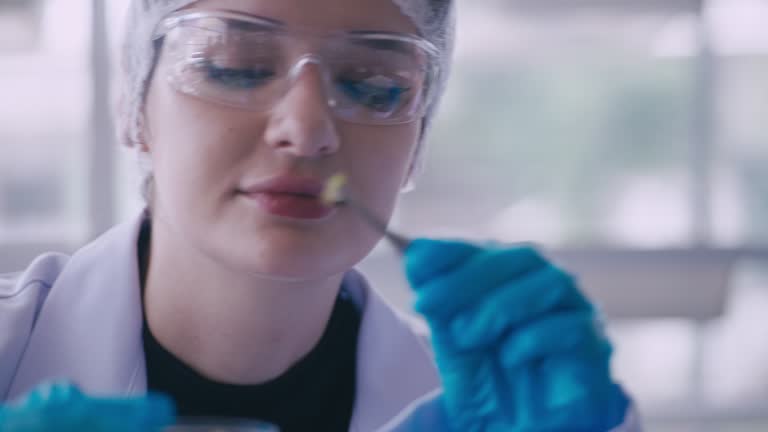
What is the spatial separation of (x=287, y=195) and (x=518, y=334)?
353 millimetres

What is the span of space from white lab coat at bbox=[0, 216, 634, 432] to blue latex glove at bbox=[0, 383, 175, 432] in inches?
15.5

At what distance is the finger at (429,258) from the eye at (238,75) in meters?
0.31

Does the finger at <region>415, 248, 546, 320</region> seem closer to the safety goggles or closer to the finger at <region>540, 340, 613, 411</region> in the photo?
the finger at <region>540, 340, 613, 411</region>

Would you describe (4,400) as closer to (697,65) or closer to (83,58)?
(83,58)

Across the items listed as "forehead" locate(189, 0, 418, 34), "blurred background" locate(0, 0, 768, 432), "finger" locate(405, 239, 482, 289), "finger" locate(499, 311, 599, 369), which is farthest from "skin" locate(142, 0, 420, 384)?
"blurred background" locate(0, 0, 768, 432)

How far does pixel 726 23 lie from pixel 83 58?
230 centimetres

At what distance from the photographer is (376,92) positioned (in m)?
1.05

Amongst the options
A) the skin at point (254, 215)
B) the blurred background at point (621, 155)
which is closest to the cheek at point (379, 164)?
the skin at point (254, 215)

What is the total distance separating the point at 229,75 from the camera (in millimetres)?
989

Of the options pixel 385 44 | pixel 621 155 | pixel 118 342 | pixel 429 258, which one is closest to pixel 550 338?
pixel 429 258

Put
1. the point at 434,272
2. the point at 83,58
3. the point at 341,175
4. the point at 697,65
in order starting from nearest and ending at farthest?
the point at 434,272, the point at 341,175, the point at 83,58, the point at 697,65

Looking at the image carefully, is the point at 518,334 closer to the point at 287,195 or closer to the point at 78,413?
the point at 287,195

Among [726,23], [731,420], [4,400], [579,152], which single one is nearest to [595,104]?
[579,152]

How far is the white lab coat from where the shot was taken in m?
1.08
